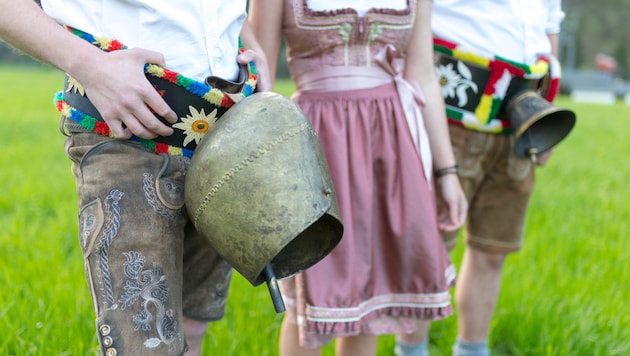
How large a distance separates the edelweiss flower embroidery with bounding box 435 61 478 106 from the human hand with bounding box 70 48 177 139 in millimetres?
1362

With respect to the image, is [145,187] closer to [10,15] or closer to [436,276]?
[10,15]

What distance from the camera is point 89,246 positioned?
4.24 feet

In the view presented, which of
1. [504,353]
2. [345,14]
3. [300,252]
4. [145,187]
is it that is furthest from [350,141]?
[504,353]

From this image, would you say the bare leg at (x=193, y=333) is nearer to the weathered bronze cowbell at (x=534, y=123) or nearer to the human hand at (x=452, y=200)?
the human hand at (x=452, y=200)

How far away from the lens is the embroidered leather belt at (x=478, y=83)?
238cm

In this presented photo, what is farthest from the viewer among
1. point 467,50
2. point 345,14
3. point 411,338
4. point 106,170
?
point 411,338

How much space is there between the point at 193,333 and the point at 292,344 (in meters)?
0.33

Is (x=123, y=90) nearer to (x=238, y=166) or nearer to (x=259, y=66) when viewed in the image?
(x=238, y=166)

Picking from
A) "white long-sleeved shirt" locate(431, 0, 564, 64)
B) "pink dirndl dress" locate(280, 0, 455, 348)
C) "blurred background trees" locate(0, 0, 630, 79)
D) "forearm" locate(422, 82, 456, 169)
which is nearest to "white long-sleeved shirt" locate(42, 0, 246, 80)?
"pink dirndl dress" locate(280, 0, 455, 348)

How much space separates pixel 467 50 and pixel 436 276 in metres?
0.89

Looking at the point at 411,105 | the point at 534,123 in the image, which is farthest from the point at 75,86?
the point at 534,123

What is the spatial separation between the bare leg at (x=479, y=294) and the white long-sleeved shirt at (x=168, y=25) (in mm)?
1526

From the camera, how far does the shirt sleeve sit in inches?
101

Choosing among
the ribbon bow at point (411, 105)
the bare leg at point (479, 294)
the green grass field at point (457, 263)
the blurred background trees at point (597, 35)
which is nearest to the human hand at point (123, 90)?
the ribbon bow at point (411, 105)
